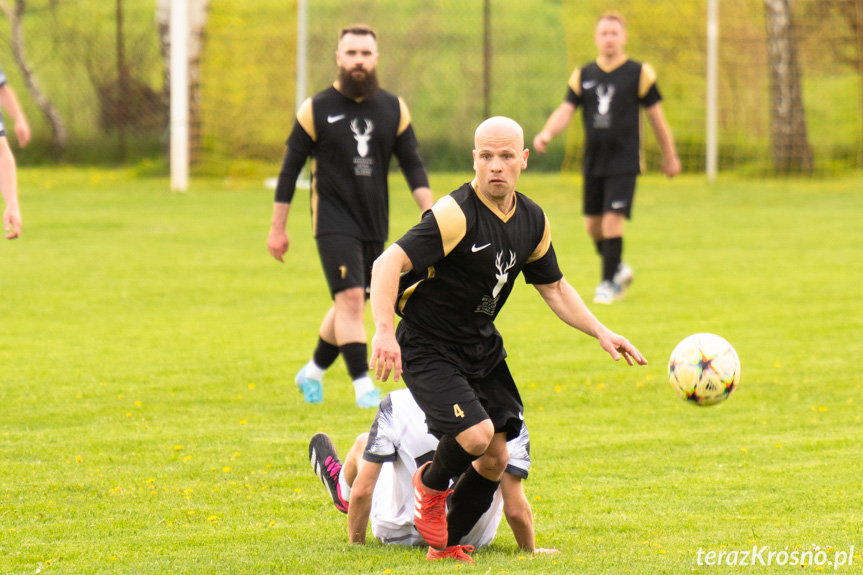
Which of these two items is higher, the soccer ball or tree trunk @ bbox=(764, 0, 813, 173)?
tree trunk @ bbox=(764, 0, 813, 173)

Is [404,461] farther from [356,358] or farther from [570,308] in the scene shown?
[356,358]

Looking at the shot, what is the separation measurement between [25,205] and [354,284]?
11.5 m

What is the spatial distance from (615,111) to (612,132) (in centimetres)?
21

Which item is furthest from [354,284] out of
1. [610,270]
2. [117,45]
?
[117,45]

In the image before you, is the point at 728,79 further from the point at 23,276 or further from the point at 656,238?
the point at 23,276

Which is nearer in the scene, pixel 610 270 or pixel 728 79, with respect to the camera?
pixel 610 270

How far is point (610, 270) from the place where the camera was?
35.2 feet

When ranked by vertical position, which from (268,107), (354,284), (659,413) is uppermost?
(268,107)

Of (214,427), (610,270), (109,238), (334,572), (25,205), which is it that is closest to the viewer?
(334,572)

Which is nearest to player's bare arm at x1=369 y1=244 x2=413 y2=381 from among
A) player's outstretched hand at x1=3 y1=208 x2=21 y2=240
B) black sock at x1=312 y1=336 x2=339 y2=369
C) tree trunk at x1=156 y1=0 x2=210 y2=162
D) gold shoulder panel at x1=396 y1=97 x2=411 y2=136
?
black sock at x1=312 y1=336 x2=339 y2=369

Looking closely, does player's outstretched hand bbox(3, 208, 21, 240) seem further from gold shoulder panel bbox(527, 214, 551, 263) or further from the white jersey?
gold shoulder panel bbox(527, 214, 551, 263)

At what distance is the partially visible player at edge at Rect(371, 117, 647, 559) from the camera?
4.24 meters

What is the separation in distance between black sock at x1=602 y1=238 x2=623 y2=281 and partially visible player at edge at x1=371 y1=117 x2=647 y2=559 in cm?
615

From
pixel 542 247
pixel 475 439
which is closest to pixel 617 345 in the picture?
pixel 542 247
